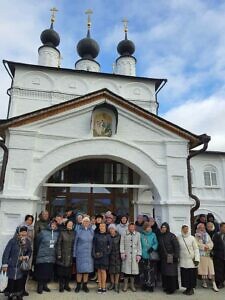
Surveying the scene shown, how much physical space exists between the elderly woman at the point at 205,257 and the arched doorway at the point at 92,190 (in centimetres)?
265

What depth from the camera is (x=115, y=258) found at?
5.76 m

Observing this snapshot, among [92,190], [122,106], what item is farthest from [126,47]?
[92,190]

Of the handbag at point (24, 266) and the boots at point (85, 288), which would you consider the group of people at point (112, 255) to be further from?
the handbag at point (24, 266)

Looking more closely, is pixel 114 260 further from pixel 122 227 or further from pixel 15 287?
pixel 15 287

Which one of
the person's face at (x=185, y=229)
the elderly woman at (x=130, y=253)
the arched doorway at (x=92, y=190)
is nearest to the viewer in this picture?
the elderly woman at (x=130, y=253)

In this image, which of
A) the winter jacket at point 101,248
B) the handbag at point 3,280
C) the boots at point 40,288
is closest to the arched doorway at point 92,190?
the winter jacket at point 101,248

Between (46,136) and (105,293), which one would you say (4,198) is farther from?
(105,293)

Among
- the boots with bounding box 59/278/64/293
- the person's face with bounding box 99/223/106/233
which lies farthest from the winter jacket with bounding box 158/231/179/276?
the boots with bounding box 59/278/64/293

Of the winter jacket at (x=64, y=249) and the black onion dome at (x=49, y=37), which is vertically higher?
the black onion dome at (x=49, y=37)

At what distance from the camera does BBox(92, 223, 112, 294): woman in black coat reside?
18.6 feet

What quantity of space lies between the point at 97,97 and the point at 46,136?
5.46 ft

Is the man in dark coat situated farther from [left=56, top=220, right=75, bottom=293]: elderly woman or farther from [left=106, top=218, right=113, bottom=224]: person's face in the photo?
[left=56, top=220, right=75, bottom=293]: elderly woman

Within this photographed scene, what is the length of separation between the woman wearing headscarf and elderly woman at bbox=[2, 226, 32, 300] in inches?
105

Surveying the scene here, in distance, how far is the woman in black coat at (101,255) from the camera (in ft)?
18.6
